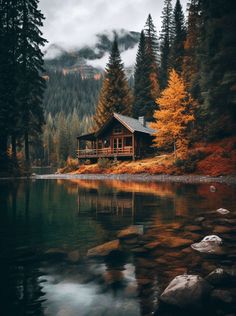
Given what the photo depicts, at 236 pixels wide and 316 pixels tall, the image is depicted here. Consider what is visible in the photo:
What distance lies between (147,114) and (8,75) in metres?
29.4

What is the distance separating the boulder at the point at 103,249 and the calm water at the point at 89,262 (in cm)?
24

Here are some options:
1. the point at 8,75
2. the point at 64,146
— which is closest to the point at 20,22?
the point at 8,75

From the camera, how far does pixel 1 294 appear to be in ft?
14.5

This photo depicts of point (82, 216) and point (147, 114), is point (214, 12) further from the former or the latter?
point (147, 114)

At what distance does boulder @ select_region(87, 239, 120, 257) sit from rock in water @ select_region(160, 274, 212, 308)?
249 cm

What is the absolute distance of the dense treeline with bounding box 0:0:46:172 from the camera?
28938 mm

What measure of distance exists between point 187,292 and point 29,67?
108 ft

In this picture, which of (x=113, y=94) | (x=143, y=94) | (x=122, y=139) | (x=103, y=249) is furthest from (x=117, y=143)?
(x=103, y=249)

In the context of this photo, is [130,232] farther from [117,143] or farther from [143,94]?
[143,94]

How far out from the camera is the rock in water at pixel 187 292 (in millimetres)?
3930

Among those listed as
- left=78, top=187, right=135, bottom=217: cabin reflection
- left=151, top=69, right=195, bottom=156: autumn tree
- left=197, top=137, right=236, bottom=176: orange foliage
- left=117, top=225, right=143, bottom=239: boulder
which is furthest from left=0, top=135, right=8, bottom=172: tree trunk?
left=117, top=225, right=143, bottom=239: boulder

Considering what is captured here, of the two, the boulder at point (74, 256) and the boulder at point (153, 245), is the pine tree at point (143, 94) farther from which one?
the boulder at point (74, 256)

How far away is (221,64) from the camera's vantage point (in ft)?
77.2

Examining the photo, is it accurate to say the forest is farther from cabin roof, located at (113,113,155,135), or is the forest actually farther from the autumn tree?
cabin roof, located at (113,113,155,135)
